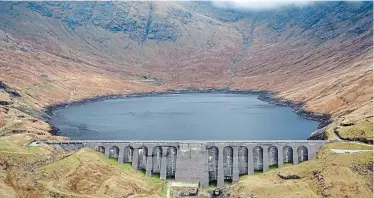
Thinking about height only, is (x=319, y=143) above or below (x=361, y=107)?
below

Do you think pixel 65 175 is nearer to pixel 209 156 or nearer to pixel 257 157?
pixel 209 156

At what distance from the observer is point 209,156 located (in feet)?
405

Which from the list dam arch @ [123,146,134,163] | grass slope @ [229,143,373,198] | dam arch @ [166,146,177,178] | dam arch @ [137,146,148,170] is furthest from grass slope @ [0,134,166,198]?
grass slope @ [229,143,373,198]

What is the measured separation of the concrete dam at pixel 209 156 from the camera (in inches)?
4751

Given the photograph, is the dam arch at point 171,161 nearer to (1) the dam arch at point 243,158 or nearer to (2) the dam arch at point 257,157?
(1) the dam arch at point 243,158

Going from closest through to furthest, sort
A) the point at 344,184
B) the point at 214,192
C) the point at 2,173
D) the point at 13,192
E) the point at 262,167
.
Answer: the point at 13,192
the point at 2,173
the point at 344,184
the point at 214,192
the point at 262,167

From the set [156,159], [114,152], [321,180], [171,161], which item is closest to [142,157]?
[156,159]

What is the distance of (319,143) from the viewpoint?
123m

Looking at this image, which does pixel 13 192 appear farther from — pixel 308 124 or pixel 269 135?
pixel 308 124

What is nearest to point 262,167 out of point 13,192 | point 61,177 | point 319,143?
point 319,143

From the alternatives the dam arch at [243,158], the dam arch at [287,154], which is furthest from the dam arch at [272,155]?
the dam arch at [243,158]

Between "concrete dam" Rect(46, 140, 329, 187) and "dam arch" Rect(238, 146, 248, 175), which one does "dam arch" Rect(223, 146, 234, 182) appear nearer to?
"concrete dam" Rect(46, 140, 329, 187)

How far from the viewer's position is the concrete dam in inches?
4751

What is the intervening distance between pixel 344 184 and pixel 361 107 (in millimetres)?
82781
